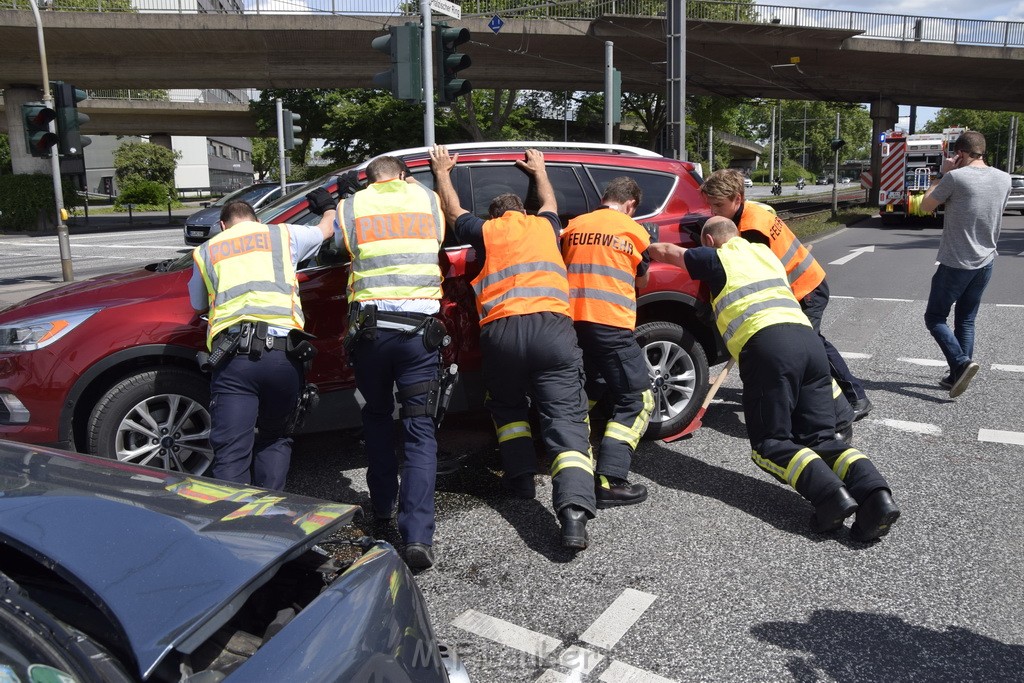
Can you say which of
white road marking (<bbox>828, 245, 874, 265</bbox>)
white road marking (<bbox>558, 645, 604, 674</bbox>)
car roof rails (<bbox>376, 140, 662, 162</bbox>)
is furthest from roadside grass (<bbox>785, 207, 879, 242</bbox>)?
white road marking (<bbox>558, 645, 604, 674</bbox>)

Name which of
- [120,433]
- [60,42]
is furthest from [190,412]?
[60,42]

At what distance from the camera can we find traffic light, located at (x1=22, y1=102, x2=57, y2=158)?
13172 millimetres

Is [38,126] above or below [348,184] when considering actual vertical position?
above

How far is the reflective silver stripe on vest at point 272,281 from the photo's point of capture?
4172mm

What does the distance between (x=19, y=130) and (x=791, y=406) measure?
112 ft

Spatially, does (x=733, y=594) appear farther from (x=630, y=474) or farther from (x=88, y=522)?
(x=88, y=522)

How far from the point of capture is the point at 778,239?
5676 millimetres

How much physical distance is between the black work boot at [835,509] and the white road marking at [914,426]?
6.48ft

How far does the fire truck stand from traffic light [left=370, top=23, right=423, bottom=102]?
22133mm

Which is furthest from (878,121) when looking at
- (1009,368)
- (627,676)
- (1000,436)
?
(627,676)

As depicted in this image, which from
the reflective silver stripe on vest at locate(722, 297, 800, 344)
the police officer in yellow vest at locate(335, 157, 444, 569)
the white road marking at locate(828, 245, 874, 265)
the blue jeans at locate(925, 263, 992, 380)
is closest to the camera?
the police officer in yellow vest at locate(335, 157, 444, 569)

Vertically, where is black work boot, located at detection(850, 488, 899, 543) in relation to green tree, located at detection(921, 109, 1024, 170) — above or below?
below

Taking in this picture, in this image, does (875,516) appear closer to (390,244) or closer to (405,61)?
(390,244)

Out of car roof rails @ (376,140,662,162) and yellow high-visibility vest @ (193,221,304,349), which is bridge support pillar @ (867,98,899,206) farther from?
yellow high-visibility vest @ (193,221,304,349)
